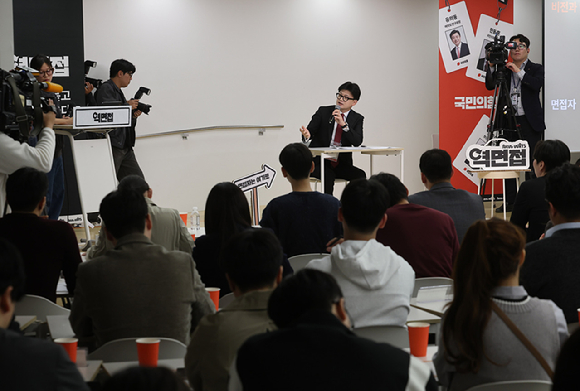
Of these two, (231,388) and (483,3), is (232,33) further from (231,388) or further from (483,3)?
(231,388)

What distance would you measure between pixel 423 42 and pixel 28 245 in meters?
6.89

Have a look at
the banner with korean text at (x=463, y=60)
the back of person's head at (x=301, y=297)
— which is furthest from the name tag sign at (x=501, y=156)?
the back of person's head at (x=301, y=297)

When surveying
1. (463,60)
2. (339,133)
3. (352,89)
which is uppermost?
(463,60)

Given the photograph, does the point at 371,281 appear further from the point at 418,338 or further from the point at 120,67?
the point at 120,67

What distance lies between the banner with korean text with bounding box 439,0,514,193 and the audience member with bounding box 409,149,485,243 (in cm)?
439

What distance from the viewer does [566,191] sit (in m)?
2.25

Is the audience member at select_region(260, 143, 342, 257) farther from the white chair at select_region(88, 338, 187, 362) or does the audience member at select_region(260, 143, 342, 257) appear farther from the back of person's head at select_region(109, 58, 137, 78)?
the back of person's head at select_region(109, 58, 137, 78)

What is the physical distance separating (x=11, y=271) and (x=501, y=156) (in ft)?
17.0

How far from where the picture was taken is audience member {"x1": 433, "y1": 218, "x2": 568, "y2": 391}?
146 centimetres

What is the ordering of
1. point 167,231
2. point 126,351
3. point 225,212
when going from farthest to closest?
point 167,231, point 225,212, point 126,351

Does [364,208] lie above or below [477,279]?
above

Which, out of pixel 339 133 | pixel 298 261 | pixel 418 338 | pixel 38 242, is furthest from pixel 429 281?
pixel 339 133

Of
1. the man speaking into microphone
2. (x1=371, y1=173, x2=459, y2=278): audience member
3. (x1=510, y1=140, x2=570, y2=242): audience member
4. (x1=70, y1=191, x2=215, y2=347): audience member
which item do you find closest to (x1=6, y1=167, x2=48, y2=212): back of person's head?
(x1=70, y1=191, x2=215, y2=347): audience member

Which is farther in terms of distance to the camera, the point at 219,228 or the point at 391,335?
the point at 219,228
